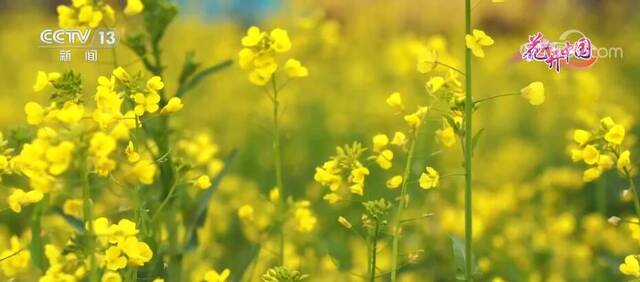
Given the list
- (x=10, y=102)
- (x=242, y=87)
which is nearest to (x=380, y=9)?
(x=242, y=87)

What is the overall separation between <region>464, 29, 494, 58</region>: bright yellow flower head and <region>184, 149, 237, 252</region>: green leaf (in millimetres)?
623

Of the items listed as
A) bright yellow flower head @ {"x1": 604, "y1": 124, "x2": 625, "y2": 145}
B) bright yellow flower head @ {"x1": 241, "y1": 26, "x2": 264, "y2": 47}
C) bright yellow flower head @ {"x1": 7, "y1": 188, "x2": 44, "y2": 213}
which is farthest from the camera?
bright yellow flower head @ {"x1": 241, "y1": 26, "x2": 264, "y2": 47}

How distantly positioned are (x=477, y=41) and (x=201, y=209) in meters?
0.67

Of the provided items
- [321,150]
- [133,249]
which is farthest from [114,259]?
[321,150]

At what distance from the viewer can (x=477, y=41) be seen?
160 cm

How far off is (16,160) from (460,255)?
2.25 ft

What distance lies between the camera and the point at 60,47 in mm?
2047

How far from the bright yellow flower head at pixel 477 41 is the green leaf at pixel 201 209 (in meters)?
0.62

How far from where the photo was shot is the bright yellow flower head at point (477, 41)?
1579 mm

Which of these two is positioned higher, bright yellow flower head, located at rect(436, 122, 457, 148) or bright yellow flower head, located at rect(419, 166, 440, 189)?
bright yellow flower head, located at rect(436, 122, 457, 148)

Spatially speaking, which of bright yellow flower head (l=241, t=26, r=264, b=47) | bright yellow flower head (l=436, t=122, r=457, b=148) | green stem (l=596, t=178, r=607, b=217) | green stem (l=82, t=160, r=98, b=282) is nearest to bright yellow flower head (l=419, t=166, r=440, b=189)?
bright yellow flower head (l=436, t=122, r=457, b=148)

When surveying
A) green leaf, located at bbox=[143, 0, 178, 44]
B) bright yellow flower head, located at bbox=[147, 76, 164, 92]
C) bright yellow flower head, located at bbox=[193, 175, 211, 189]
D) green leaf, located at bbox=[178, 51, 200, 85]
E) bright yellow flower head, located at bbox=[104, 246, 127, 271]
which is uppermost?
green leaf, located at bbox=[143, 0, 178, 44]

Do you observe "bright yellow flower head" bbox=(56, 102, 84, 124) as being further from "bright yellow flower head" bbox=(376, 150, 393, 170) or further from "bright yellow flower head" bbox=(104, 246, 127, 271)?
"bright yellow flower head" bbox=(376, 150, 393, 170)

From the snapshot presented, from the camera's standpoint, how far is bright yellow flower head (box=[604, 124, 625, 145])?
5.29 feet
